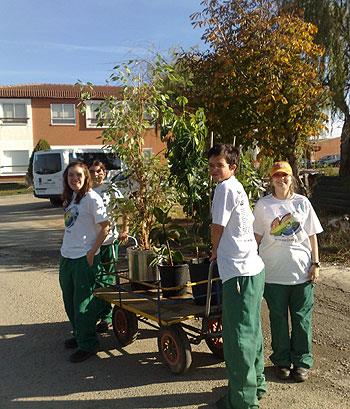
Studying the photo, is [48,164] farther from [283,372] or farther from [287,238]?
[283,372]

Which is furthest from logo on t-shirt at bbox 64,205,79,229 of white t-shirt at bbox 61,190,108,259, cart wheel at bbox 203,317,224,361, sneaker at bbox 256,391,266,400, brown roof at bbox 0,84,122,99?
brown roof at bbox 0,84,122,99

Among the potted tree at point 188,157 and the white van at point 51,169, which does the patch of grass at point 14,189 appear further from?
the potted tree at point 188,157

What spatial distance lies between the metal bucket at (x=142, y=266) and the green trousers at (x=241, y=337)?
158 cm

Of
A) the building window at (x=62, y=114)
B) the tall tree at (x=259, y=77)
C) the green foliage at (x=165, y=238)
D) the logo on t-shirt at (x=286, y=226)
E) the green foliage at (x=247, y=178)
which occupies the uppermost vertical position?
the building window at (x=62, y=114)

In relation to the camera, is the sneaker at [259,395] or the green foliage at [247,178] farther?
the green foliage at [247,178]

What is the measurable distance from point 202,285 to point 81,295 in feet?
3.78

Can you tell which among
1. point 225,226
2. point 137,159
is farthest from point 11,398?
point 137,159

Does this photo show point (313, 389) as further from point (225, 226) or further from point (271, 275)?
point (225, 226)

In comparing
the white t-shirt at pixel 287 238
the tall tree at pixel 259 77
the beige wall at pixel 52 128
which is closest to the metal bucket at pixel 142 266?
the white t-shirt at pixel 287 238

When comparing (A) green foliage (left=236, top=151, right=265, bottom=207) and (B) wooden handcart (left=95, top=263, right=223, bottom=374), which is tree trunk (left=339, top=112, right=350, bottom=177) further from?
(B) wooden handcart (left=95, top=263, right=223, bottom=374)

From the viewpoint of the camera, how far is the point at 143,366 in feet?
14.6

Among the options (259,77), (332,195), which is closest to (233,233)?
(259,77)

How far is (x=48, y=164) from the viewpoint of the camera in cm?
2119

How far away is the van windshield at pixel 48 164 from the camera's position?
21.1 meters
